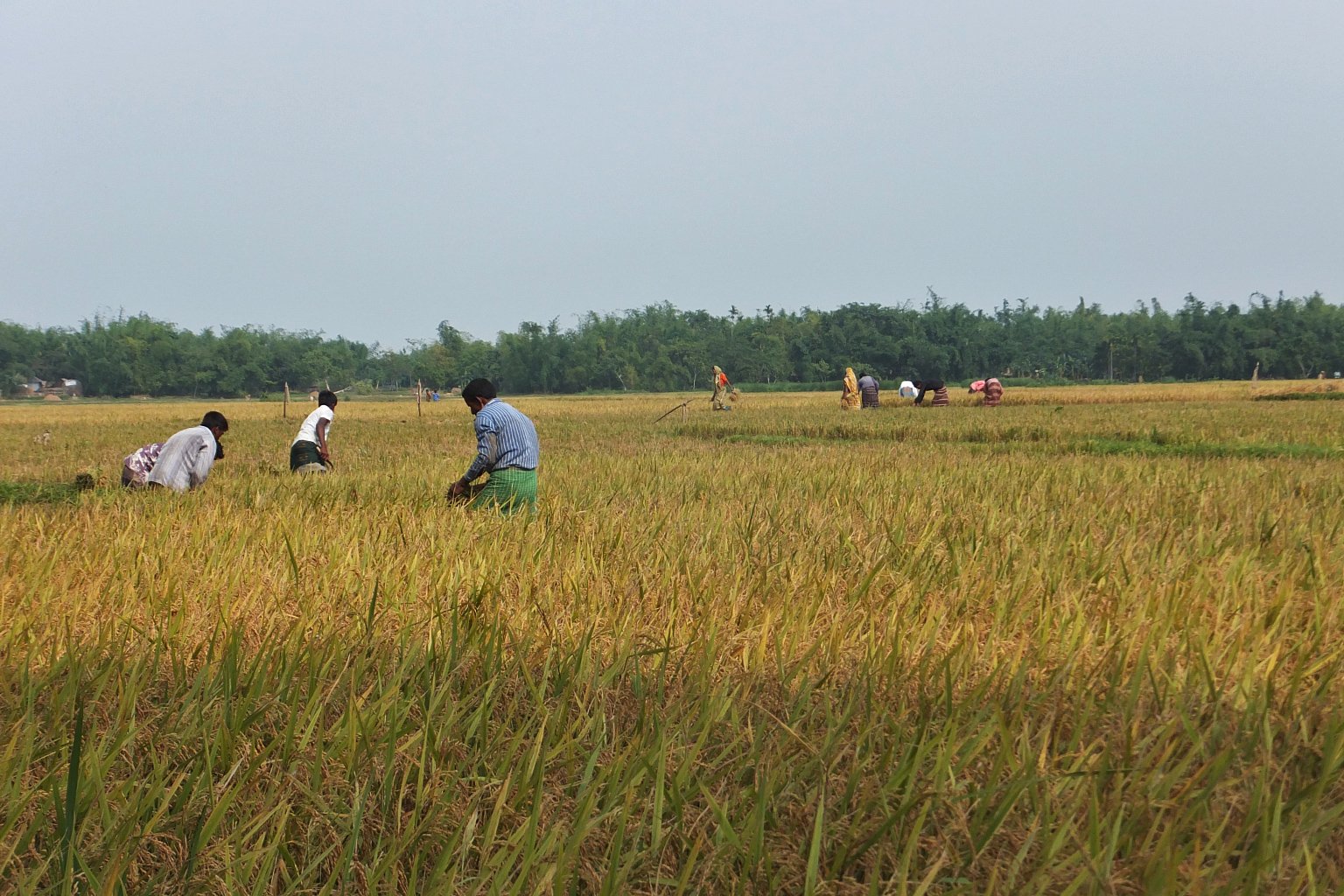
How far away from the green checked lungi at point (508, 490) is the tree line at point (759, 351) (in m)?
83.5

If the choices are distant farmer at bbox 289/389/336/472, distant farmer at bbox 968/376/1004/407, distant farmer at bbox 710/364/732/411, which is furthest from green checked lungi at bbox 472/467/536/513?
distant farmer at bbox 968/376/1004/407

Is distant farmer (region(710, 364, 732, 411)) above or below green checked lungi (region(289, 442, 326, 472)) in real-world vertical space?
above

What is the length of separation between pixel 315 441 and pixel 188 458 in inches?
83.1

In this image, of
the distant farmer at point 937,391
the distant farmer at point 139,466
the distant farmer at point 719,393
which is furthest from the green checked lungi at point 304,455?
the distant farmer at point 937,391

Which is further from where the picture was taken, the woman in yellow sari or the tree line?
the tree line

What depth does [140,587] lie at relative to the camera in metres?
3.40

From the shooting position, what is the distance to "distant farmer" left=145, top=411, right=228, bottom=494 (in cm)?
705

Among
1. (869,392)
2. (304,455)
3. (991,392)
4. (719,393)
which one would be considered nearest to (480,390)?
(304,455)

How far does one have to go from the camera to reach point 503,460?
5.93 metres

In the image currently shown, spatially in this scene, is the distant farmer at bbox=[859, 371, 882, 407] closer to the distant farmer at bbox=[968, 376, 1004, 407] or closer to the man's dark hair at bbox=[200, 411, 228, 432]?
the distant farmer at bbox=[968, 376, 1004, 407]

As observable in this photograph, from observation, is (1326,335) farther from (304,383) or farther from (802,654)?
(304,383)

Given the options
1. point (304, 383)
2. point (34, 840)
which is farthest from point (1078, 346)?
point (34, 840)

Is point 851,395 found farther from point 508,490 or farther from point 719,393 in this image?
point 508,490

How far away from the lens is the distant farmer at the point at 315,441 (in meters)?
9.25
